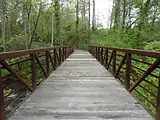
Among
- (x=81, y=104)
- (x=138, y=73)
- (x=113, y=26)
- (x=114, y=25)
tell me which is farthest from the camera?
(x=113, y=26)

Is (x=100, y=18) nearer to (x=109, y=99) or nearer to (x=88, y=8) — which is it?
(x=88, y=8)

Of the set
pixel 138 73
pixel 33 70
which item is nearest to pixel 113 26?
pixel 138 73

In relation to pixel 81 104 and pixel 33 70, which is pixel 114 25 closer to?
pixel 33 70

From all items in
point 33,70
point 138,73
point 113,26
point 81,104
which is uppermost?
point 113,26

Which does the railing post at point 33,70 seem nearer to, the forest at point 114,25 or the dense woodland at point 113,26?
the forest at point 114,25

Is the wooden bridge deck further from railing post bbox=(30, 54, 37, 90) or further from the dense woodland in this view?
the dense woodland

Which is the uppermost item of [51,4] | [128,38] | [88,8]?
[88,8]

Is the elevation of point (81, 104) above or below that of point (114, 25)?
below

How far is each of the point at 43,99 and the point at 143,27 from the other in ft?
42.3

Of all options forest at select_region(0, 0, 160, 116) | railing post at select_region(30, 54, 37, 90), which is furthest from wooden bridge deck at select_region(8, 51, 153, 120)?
forest at select_region(0, 0, 160, 116)

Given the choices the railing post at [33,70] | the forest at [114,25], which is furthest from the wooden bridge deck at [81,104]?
the forest at [114,25]

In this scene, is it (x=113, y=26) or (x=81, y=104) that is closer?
(x=81, y=104)

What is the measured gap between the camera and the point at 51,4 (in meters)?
14.9

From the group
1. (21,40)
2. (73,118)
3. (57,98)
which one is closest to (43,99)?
(57,98)
